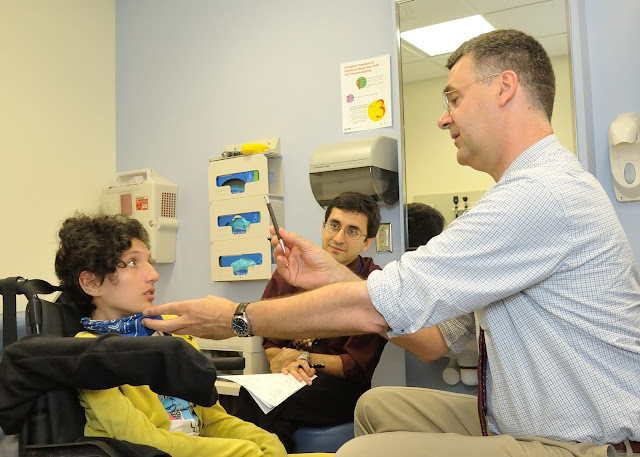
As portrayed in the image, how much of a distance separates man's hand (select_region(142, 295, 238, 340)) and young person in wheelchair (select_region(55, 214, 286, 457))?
14 centimetres

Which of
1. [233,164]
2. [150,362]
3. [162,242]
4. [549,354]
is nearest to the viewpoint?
[150,362]

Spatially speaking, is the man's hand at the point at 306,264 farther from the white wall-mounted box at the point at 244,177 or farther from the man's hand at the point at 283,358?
the white wall-mounted box at the point at 244,177

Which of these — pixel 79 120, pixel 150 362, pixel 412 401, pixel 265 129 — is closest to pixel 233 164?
pixel 265 129

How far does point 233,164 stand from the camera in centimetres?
322

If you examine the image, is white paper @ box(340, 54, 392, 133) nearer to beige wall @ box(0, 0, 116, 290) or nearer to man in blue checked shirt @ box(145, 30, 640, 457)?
man in blue checked shirt @ box(145, 30, 640, 457)

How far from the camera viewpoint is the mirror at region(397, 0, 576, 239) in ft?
8.21

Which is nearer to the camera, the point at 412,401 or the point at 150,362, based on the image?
the point at 150,362

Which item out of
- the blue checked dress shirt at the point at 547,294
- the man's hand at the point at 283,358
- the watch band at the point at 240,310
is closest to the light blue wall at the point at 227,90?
the man's hand at the point at 283,358

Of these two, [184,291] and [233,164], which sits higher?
[233,164]

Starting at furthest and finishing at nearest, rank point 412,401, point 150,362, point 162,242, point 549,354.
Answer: point 162,242 < point 412,401 < point 549,354 < point 150,362

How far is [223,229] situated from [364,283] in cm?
193

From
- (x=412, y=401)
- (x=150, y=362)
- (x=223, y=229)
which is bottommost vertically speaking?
(x=412, y=401)

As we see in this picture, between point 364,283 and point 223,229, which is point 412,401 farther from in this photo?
point 223,229

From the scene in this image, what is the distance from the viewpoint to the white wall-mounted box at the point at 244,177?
10.3ft
